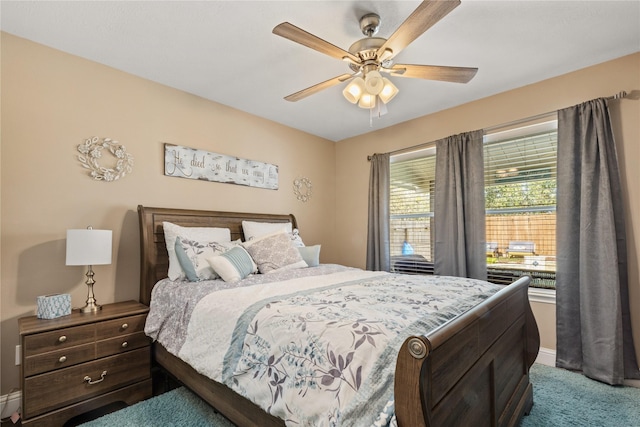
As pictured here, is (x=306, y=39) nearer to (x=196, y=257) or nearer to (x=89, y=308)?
(x=196, y=257)

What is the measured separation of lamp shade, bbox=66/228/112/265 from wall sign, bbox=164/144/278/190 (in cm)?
93

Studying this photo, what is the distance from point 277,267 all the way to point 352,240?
179 centimetres

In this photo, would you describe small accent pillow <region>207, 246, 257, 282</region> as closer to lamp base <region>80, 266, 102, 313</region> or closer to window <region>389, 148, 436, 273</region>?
lamp base <region>80, 266, 102, 313</region>

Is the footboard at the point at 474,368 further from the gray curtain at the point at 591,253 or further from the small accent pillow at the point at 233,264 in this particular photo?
the small accent pillow at the point at 233,264

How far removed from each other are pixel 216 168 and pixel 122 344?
5.82ft

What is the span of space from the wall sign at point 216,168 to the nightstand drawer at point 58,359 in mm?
1530

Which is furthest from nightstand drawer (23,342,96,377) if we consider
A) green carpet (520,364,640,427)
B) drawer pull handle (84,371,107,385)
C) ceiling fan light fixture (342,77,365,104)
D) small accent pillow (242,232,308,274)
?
green carpet (520,364,640,427)

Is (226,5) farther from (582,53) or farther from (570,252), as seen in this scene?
(570,252)

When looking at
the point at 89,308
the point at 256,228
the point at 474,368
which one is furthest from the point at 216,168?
the point at 474,368

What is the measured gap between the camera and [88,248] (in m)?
2.07

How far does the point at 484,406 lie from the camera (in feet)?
4.45

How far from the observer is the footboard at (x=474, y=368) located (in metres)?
0.88

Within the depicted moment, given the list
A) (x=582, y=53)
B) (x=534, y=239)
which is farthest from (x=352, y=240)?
(x=582, y=53)

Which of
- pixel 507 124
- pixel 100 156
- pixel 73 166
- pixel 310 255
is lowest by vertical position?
pixel 310 255
